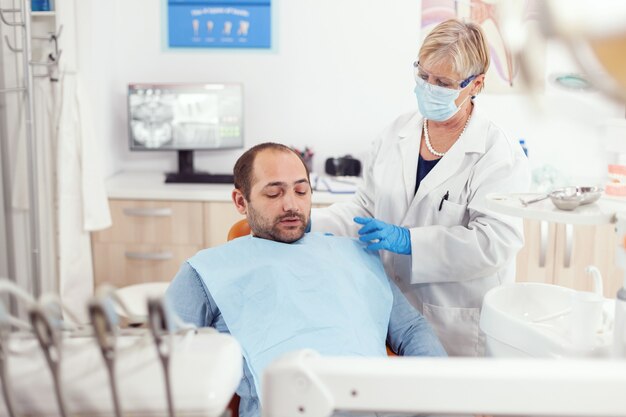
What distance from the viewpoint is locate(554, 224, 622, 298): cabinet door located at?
3217 mm

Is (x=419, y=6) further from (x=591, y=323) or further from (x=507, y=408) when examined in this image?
(x=507, y=408)

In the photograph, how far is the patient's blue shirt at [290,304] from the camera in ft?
5.25

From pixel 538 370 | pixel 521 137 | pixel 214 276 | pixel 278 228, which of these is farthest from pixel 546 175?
pixel 538 370

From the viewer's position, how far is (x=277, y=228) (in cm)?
181

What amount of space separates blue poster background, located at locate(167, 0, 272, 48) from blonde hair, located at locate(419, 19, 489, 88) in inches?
71.1

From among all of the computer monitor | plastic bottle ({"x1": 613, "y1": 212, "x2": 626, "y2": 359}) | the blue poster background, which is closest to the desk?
the computer monitor

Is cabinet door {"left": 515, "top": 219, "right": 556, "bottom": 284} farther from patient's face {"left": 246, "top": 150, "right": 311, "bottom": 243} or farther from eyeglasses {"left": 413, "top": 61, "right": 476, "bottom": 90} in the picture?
patient's face {"left": 246, "top": 150, "right": 311, "bottom": 243}

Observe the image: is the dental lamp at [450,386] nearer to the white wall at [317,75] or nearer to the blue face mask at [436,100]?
the blue face mask at [436,100]

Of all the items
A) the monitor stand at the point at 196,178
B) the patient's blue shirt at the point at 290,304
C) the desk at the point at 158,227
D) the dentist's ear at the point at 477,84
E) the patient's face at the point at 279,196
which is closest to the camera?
the patient's blue shirt at the point at 290,304

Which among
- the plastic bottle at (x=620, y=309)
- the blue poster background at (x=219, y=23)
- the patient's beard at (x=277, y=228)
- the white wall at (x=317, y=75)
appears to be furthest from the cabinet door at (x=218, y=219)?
the plastic bottle at (x=620, y=309)

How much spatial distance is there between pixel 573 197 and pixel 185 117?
2366 millimetres

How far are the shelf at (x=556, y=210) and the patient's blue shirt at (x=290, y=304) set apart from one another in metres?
0.40

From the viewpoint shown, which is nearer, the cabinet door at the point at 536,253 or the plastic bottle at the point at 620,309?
the plastic bottle at the point at 620,309

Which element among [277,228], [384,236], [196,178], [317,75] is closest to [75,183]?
[196,178]
